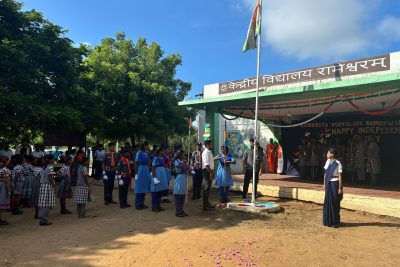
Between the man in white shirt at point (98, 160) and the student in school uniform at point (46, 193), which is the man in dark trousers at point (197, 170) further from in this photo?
the man in white shirt at point (98, 160)

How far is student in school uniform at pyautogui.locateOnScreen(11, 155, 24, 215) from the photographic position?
348 inches

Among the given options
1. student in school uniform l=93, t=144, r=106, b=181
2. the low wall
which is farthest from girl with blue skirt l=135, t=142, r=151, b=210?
student in school uniform l=93, t=144, r=106, b=181

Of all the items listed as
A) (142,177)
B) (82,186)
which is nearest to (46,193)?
(82,186)

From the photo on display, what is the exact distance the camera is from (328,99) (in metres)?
9.68

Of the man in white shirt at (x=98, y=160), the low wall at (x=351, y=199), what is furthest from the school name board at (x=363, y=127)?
the man in white shirt at (x=98, y=160)

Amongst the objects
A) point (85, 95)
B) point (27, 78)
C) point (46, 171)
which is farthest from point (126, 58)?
point (46, 171)

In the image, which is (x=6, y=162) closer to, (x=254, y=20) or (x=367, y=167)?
(x=254, y=20)

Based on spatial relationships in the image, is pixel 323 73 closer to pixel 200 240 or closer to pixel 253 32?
pixel 253 32

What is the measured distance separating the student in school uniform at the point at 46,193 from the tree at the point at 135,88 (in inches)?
330

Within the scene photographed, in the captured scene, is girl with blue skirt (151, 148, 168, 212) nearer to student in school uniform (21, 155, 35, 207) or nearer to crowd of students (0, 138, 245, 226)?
crowd of students (0, 138, 245, 226)

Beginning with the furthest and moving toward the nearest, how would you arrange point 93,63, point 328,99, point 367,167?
1. point 93,63
2. point 367,167
3. point 328,99

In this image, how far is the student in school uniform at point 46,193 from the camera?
24.8 feet

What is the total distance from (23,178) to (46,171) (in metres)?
1.93

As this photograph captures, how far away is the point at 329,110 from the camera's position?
42.3 ft
